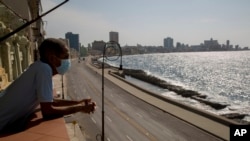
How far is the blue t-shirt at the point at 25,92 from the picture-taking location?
122 inches

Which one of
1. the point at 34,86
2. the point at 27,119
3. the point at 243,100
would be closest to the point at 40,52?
the point at 34,86

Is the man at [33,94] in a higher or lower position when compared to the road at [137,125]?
higher

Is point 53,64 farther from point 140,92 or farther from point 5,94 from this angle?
point 140,92

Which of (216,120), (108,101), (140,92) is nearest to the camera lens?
(216,120)

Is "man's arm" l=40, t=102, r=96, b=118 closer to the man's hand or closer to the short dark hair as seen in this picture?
the man's hand

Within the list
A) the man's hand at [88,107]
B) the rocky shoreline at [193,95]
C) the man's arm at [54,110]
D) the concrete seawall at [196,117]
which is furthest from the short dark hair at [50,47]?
the rocky shoreline at [193,95]

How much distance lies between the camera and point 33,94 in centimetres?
322

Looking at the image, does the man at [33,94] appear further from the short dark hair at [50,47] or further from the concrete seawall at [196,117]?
the concrete seawall at [196,117]

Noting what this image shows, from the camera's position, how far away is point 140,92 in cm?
5809

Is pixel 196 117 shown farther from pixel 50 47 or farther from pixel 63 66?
pixel 50 47

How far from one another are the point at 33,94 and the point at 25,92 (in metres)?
0.09

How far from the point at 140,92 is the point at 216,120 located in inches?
1042

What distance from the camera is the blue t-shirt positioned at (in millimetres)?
3096

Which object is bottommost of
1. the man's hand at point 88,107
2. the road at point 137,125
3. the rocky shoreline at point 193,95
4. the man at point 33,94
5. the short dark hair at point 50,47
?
the rocky shoreline at point 193,95
